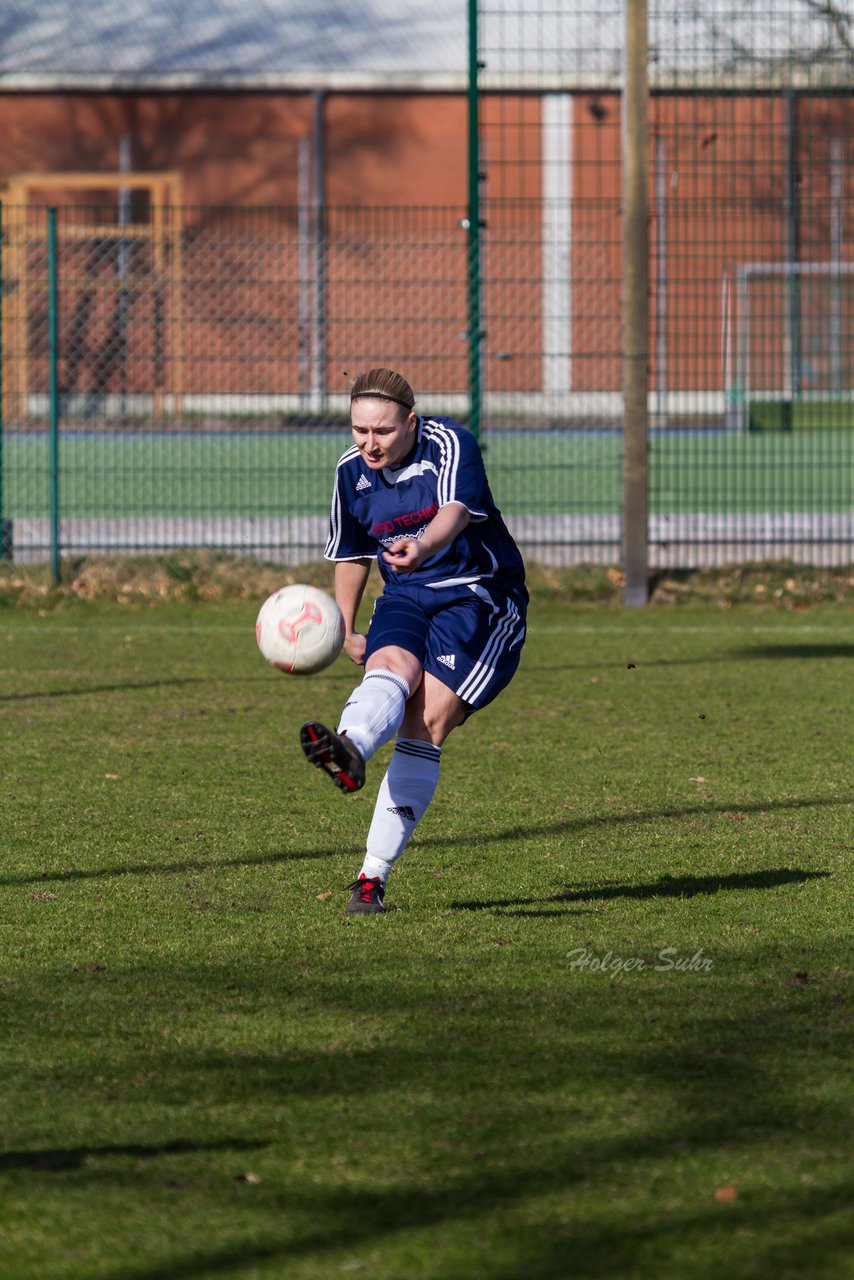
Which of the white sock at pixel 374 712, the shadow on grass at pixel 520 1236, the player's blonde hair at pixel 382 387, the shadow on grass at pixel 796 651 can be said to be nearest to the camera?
the shadow on grass at pixel 520 1236

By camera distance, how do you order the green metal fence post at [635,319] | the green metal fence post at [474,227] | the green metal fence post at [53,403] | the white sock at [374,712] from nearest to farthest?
the white sock at [374,712] → the green metal fence post at [635,319] → the green metal fence post at [474,227] → the green metal fence post at [53,403]

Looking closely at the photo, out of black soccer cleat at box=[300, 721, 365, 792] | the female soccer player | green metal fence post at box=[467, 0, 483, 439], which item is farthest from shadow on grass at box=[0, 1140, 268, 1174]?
green metal fence post at box=[467, 0, 483, 439]

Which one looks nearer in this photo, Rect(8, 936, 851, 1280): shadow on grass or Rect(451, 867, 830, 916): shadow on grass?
Rect(8, 936, 851, 1280): shadow on grass

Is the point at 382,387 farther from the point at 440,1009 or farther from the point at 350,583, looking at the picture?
the point at 440,1009

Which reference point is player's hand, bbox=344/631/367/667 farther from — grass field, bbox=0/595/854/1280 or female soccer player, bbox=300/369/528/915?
grass field, bbox=0/595/854/1280

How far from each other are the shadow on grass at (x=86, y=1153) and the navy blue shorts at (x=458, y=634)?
1.98 m

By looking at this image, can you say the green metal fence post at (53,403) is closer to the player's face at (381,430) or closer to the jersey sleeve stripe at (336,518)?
the jersey sleeve stripe at (336,518)

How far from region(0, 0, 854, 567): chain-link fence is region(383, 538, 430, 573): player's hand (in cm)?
756

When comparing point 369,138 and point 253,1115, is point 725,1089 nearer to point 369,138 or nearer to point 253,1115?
point 253,1115

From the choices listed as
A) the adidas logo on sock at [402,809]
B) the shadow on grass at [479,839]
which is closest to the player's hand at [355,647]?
the adidas logo on sock at [402,809]

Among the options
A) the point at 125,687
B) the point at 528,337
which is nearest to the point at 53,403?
the point at 125,687

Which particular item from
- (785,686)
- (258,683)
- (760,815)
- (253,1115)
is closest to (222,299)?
(258,683)

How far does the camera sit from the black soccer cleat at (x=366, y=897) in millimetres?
5102

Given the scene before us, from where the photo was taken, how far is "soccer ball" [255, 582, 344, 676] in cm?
521
